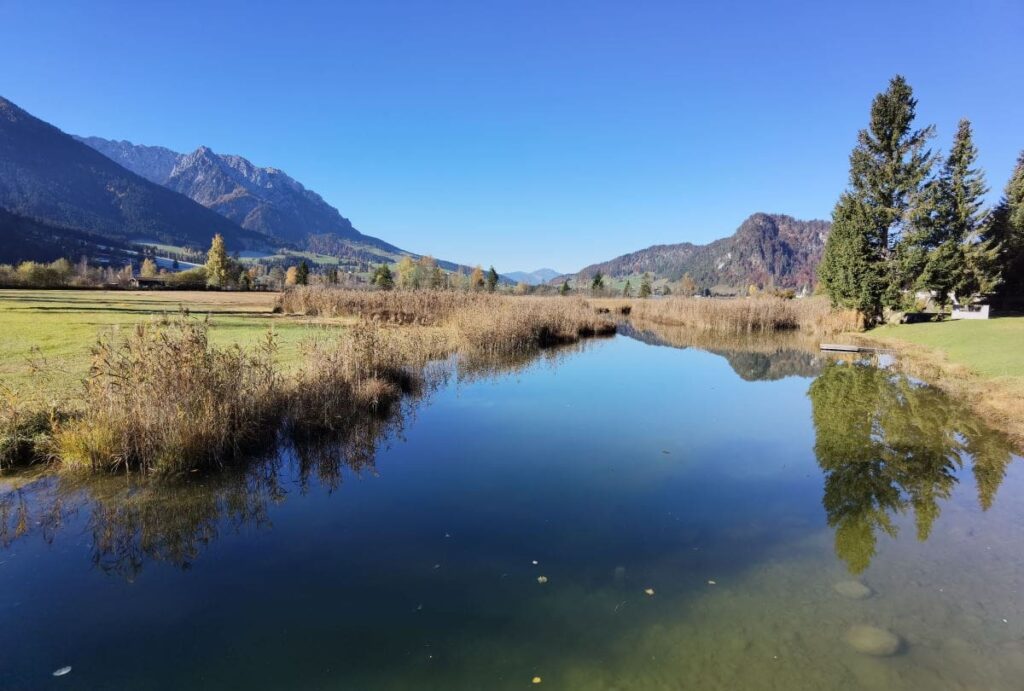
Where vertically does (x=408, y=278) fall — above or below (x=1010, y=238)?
below

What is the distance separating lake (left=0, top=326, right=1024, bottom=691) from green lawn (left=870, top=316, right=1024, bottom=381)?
765 centimetres

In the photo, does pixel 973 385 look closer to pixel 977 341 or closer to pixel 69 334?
pixel 977 341

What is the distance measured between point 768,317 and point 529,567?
33.4 meters

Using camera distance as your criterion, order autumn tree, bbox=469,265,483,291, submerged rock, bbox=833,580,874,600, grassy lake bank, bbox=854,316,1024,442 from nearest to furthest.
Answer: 1. submerged rock, bbox=833,580,874,600
2. grassy lake bank, bbox=854,316,1024,442
3. autumn tree, bbox=469,265,483,291

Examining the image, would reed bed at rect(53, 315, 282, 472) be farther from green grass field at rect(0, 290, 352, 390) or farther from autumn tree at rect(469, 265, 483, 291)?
autumn tree at rect(469, 265, 483, 291)

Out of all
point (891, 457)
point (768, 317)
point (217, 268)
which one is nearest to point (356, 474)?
point (891, 457)

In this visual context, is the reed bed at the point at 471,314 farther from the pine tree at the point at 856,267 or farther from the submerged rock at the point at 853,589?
the submerged rock at the point at 853,589

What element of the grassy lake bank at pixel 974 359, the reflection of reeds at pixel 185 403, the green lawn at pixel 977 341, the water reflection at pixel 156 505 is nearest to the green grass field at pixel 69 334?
the reflection of reeds at pixel 185 403

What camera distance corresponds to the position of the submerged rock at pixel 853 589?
458 cm

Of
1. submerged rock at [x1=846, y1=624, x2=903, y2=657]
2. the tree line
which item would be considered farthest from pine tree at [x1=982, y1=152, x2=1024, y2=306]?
submerged rock at [x1=846, y1=624, x2=903, y2=657]

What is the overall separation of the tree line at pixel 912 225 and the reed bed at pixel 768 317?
1.31 m

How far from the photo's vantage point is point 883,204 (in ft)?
93.8

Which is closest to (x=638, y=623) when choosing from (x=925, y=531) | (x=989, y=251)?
(x=925, y=531)

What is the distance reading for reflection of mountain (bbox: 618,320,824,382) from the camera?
1817 centimetres
